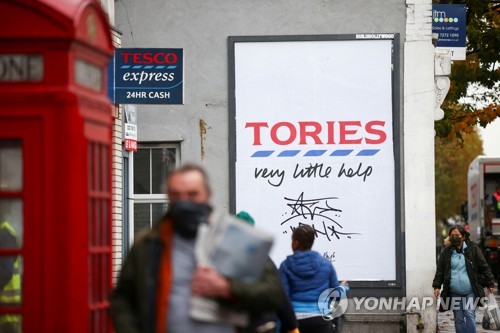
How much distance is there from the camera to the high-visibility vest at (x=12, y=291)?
6.61 metres

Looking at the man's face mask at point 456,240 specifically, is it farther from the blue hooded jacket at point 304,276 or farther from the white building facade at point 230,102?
the blue hooded jacket at point 304,276

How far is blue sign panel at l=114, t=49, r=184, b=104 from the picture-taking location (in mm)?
13969

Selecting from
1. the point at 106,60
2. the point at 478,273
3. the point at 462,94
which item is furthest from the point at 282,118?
the point at 106,60

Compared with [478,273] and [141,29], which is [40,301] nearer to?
[478,273]

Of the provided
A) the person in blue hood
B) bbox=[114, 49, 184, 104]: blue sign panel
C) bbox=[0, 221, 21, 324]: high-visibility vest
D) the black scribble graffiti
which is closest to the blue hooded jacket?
the person in blue hood

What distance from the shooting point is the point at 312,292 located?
1087 centimetres

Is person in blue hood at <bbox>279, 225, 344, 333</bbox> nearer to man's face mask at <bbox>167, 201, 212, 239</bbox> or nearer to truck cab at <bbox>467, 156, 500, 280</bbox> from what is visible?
man's face mask at <bbox>167, 201, 212, 239</bbox>

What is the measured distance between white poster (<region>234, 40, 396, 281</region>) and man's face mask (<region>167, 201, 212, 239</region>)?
41.7ft

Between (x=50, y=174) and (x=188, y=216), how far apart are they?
1.25 meters

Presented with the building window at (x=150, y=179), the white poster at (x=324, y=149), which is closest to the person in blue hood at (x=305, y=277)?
the white poster at (x=324, y=149)

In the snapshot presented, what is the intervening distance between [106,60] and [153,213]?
11461 mm

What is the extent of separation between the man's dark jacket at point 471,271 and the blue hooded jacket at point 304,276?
5652 mm

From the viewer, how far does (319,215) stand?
1831 centimetres

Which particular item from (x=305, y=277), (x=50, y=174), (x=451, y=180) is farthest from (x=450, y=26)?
(x=451, y=180)
